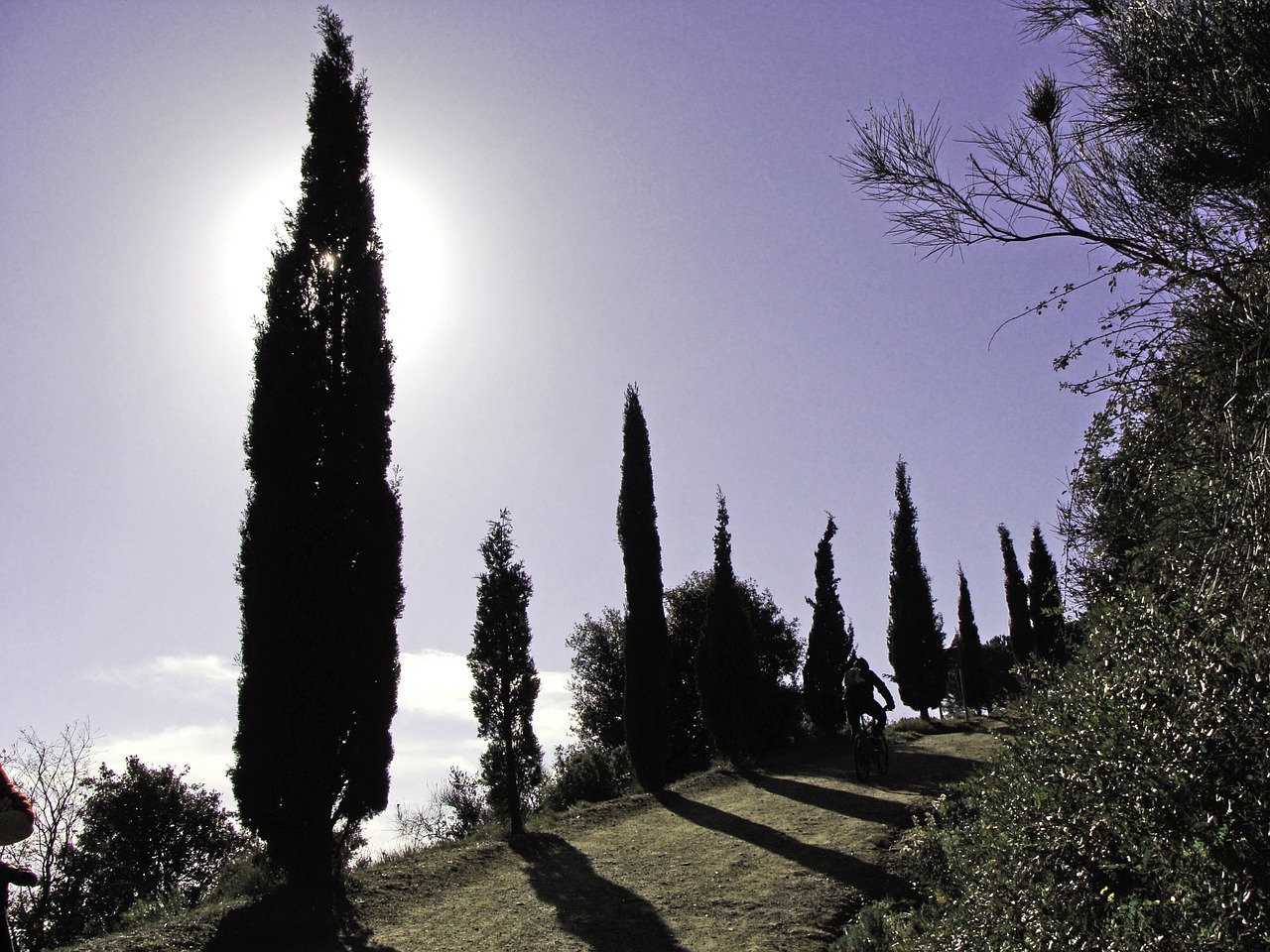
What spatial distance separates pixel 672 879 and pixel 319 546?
6.13 meters

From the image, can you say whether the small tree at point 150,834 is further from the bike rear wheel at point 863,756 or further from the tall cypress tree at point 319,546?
the bike rear wheel at point 863,756

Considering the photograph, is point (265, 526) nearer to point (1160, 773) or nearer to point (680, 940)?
point (680, 940)

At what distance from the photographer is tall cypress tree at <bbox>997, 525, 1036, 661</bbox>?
1480 inches

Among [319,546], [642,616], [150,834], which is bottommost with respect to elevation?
[150,834]

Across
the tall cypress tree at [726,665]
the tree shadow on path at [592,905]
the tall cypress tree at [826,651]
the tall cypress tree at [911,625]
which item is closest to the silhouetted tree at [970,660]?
the tall cypress tree at [911,625]

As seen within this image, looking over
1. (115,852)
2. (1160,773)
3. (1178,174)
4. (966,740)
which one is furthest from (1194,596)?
(115,852)

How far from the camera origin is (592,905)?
840 centimetres

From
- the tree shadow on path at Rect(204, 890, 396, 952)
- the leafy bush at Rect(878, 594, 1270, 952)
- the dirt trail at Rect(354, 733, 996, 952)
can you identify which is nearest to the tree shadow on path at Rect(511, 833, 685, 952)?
the dirt trail at Rect(354, 733, 996, 952)

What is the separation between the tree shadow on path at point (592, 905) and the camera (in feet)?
23.8

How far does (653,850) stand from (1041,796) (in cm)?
743

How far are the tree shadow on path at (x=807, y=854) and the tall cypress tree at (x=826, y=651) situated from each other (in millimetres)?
10337

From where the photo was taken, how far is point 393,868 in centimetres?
1073

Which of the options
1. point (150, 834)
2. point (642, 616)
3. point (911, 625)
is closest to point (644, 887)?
point (642, 616)

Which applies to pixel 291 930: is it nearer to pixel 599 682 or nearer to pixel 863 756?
pixel 863 756
